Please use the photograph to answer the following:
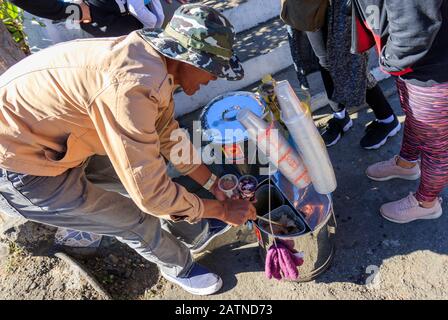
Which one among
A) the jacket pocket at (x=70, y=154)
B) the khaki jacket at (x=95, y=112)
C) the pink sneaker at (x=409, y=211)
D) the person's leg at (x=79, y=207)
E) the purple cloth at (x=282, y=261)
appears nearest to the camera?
the khaki jacket at (x=95, y=112)

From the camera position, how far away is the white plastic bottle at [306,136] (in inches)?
86.4

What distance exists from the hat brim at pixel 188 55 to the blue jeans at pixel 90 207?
93 cm

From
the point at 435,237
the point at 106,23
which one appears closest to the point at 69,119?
the point at 106,23

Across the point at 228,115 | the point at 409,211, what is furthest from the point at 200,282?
the point at 409,211

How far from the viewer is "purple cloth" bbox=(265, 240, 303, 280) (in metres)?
2.43

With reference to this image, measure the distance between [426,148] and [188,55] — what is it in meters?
1.66

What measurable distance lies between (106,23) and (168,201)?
1916 millimetres

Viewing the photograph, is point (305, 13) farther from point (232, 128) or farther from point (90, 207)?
point (90, 207)

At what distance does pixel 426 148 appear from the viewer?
8.07 ft

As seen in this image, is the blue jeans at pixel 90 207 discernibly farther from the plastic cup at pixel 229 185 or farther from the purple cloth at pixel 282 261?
the purple cloth at pixel 282 261

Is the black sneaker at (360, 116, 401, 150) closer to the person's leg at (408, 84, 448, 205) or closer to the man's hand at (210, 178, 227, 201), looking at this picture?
the person's leg at (408, 84, 448, 205)

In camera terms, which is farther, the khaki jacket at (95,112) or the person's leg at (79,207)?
the person's leg at (79,207)

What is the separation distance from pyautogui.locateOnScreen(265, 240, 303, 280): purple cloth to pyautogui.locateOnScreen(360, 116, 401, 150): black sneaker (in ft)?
4.88

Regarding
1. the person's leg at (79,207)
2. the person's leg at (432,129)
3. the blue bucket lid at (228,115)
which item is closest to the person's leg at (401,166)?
the person's leg at (432,129)
